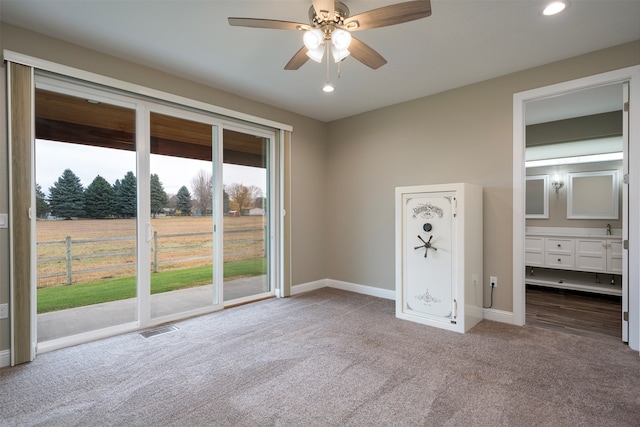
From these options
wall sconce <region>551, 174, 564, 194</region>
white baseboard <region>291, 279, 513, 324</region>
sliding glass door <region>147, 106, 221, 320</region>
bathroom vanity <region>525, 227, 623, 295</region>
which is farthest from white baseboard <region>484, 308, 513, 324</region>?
sliding glass door <region>147, 106, 221, 320</region>

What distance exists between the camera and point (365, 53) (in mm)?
2293

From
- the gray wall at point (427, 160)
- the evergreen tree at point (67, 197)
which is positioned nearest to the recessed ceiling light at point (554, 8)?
the gray wall at point (427, 160)

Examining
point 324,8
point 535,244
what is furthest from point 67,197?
point 535,244

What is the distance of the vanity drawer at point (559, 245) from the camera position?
4.80 metres

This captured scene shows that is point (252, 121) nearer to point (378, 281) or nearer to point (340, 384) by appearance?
point (378, 281)

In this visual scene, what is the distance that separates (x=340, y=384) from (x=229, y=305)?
7.27 feet

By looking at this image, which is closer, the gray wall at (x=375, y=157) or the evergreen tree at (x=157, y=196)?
the gray wall at (x=375, y=157)

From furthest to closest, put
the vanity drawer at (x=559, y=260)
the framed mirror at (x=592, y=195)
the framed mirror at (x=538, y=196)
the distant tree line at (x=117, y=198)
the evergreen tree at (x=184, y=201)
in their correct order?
1. the framed mirror at (x=538, y=196)
2. the vanity drawer at (x=559, y=260)
3. the framed mirror at (x=592, y=195)
4. the evergreen tree at (x=184, y=201)
5. the distant tree line at (x=117, y=198)

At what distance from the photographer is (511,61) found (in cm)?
311

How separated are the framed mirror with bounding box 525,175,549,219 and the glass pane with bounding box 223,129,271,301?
4.57m

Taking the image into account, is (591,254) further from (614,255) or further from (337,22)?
(337,22)

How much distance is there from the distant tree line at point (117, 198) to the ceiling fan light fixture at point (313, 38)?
2.31 m

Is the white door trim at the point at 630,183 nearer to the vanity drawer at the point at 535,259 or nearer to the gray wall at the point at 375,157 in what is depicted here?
the gray wall at the point at 375,157

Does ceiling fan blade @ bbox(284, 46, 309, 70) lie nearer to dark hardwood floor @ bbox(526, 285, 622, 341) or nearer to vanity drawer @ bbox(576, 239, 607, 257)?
dark hardwood floor @ bbox(526, 285, 622, 341)
